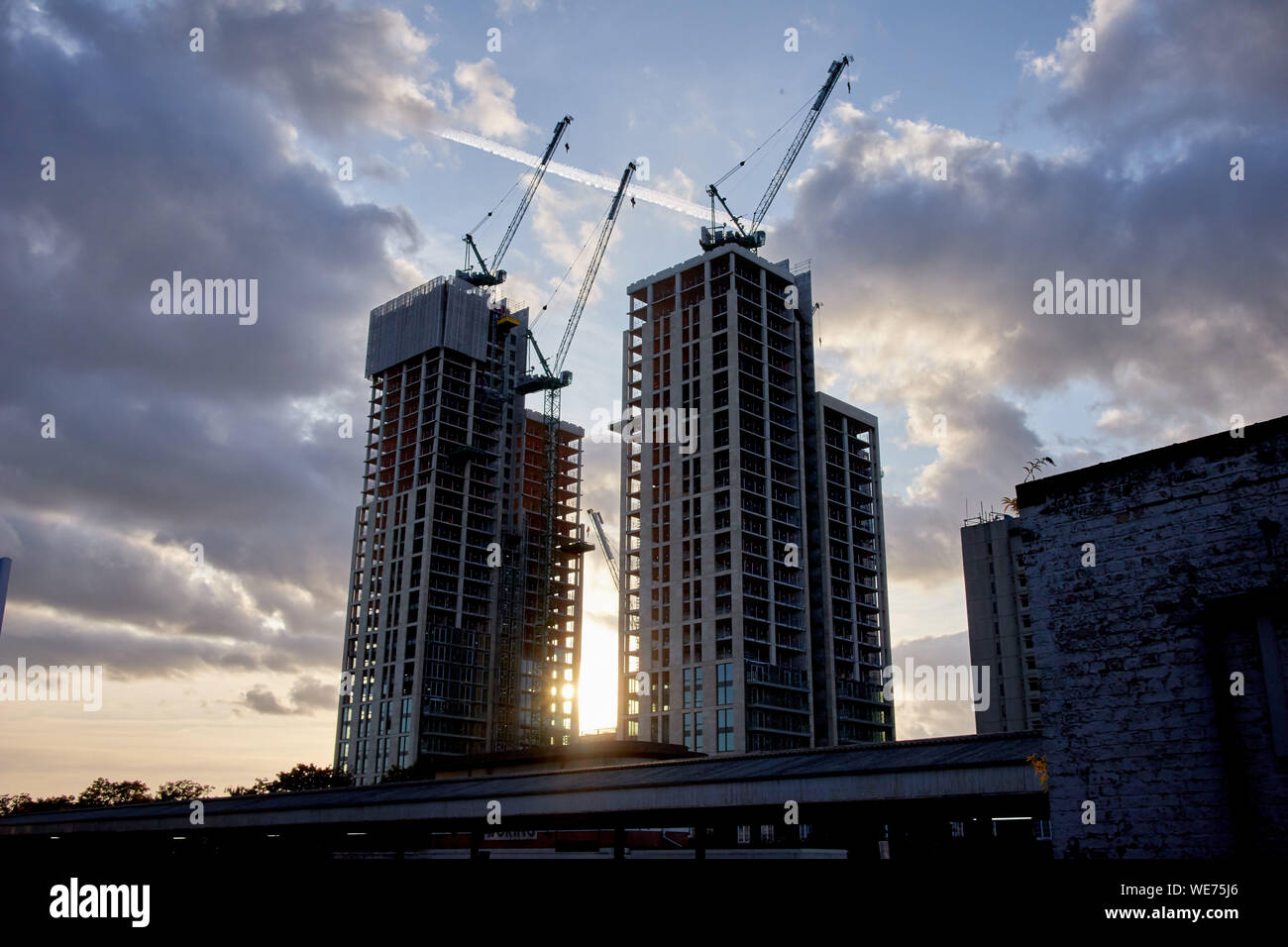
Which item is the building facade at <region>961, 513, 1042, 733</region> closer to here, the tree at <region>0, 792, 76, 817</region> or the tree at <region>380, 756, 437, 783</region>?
the tree at <region>380, 756, 437, 783</region>

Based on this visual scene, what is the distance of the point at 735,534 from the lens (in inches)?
5054

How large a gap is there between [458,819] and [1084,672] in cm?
3033

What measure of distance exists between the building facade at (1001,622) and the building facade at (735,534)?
22.8 metres

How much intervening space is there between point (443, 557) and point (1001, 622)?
8992 cm

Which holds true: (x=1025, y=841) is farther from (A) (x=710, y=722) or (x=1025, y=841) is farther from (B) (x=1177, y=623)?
(A) (x=710, y=722)

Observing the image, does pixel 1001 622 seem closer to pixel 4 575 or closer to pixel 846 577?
pixel 846 577

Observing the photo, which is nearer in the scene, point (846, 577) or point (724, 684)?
point (724, 684)

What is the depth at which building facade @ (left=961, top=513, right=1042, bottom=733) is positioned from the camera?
116875 millimetres

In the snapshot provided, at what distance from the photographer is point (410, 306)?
180250mm

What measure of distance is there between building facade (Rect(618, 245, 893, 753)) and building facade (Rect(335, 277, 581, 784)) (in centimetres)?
3951

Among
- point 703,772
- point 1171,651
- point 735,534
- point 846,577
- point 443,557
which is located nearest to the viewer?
point 1171,651

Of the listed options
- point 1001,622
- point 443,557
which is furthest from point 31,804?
point 1001,622

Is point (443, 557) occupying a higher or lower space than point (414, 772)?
higher

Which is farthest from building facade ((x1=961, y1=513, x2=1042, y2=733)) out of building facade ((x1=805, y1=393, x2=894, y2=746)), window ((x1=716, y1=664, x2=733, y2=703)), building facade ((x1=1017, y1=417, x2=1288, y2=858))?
building facade ((x1=1017, y1=417, x2=1288, y2=858))
